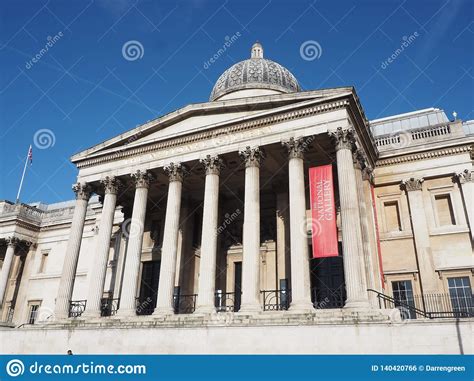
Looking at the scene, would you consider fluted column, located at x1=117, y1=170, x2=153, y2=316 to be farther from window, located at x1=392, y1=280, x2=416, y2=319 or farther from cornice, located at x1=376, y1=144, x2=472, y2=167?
cornice, located at x1=376, y1=144, x2=472, y2=167

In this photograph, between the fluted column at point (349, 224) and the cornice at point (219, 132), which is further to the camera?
the cornice at point (219, 132)

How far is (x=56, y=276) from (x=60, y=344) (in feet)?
57.6

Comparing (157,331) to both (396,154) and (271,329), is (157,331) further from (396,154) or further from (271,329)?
(396,154)

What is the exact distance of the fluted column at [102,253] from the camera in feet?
65.3

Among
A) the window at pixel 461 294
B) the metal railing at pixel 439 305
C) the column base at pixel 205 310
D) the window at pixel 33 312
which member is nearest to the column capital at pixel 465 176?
the window at pixel 461 294

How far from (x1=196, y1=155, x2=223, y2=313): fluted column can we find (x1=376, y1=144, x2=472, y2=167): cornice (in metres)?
10.4

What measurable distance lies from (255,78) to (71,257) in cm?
1624

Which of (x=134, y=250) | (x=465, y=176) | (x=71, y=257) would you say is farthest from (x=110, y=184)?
(x=465, y=176)

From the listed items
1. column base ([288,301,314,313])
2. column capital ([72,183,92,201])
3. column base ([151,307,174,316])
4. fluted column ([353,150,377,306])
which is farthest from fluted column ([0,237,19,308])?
fluted column ([353,150,377,306])

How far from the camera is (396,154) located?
23.1 meters

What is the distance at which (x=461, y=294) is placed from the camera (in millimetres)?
19594

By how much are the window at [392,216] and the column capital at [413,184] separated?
111 centimetres

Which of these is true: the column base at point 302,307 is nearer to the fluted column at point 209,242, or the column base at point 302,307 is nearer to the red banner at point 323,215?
the red banner at point 323,215

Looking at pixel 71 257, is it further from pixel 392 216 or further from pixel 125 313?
pixel 392 216
